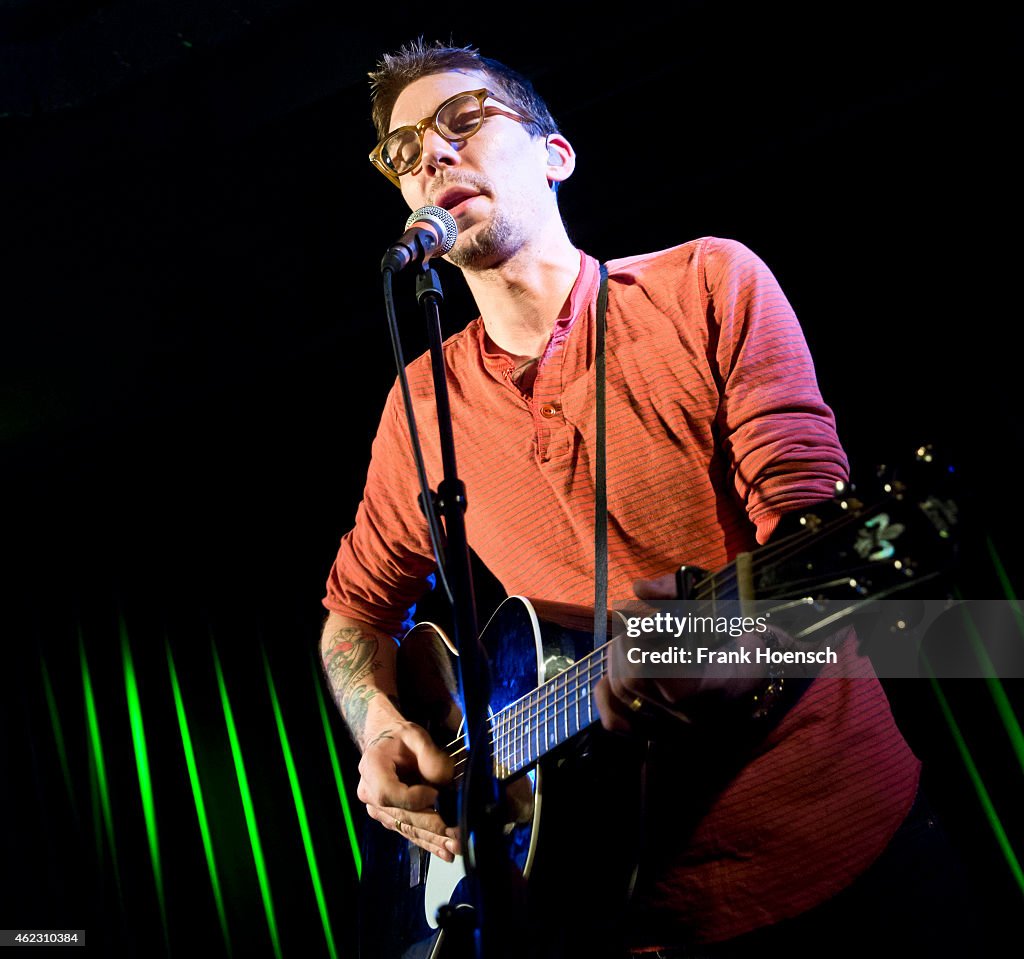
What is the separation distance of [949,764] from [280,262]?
3.27 metres

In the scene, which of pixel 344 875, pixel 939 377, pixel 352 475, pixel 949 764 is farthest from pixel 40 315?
pixel 949 764

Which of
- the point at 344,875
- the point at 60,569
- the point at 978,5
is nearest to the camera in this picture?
the point at 978,5

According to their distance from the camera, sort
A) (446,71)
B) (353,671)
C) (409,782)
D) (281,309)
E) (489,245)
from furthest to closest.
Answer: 1. (281,309)
2. (446,71)
3. (353,671)
4. (489,245)
5. (409,782)

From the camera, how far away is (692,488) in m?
1.74

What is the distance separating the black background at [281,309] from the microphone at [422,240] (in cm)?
150

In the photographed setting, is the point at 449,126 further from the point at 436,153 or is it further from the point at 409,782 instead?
the point at 409,782

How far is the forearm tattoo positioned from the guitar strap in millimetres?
782

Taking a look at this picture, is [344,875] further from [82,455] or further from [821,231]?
[821,231]

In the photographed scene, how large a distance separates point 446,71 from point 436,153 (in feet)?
1.17

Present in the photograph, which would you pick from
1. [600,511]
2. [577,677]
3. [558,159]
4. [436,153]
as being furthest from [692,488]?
[558,159]

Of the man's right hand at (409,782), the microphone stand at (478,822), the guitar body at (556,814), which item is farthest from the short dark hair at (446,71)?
the man's right hand at (409,782)

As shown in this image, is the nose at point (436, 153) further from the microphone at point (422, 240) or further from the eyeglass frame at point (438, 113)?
the microphone at point (422, 240)

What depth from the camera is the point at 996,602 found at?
2.90m

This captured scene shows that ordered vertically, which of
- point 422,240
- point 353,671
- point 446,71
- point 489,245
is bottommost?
point 353,671
